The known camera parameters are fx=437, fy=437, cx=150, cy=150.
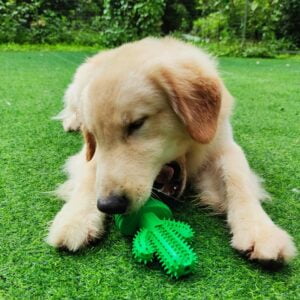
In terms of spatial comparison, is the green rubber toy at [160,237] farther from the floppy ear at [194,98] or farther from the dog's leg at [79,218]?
the floppy ear at [194,98]

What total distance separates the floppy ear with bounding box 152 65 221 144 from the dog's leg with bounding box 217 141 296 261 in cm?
28

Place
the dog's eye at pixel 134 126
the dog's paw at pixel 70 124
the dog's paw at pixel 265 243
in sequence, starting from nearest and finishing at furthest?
the dog's paw at pixel 265 243 < the dog's eye at pixel 134 126 < the dog's paw at pixel 70 124

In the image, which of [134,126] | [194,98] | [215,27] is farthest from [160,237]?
[215,27]

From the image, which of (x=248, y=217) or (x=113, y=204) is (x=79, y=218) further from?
(x=248, y=217)

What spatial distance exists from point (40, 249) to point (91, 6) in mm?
12474

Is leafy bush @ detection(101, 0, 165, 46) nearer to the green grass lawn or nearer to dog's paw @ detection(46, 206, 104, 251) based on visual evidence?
the green grass lawn

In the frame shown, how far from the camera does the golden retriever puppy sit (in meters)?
1.74

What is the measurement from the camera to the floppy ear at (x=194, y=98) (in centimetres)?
205

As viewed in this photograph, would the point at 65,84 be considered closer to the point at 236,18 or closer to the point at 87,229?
the point at 87,229

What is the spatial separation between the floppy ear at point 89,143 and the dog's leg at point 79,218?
8 centimetres

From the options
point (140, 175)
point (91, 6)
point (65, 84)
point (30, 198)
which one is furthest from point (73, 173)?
point (91, 6)

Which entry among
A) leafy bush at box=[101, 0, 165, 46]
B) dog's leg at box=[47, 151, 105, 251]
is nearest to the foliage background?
leafy bush at box=[101, 0, 165, 46]

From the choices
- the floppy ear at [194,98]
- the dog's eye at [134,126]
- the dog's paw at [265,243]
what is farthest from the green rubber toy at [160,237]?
the floppy ear at [194,98]

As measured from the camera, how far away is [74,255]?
1.71 metres
